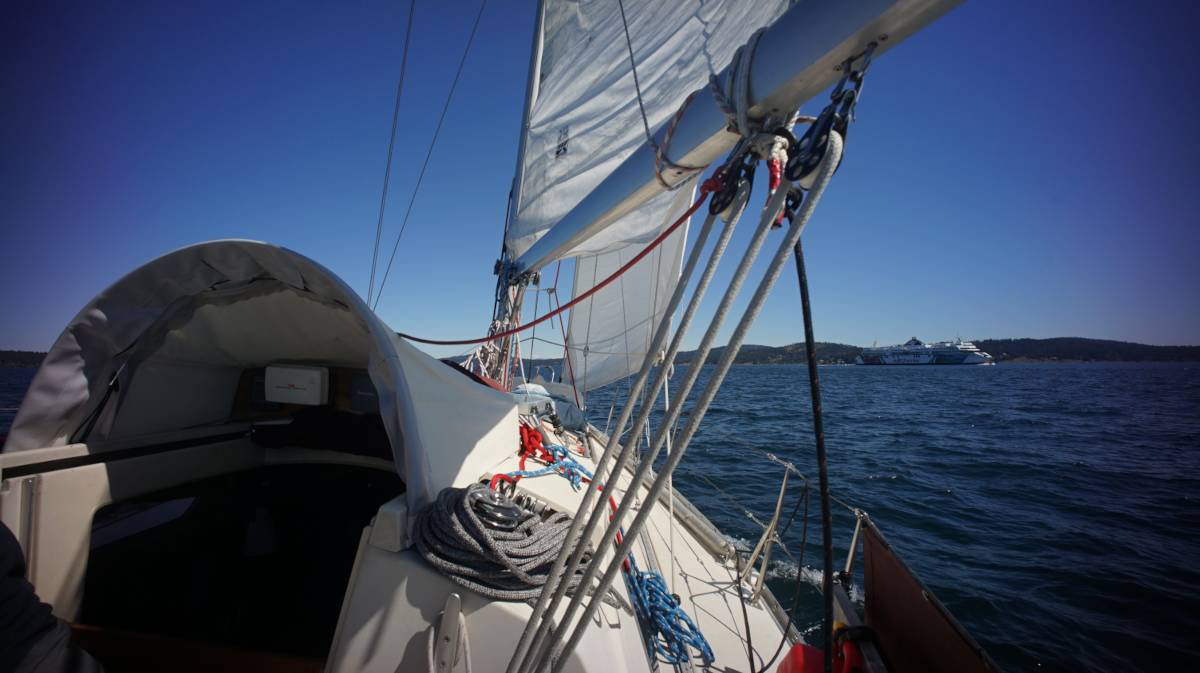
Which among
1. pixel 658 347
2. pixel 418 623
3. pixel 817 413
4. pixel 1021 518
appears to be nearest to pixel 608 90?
pixel 658 347

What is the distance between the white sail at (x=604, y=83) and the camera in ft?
9.62

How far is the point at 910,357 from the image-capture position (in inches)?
2803

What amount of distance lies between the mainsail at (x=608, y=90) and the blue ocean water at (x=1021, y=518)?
3100 mm

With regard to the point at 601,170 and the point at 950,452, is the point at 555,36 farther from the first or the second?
the point at 950,452

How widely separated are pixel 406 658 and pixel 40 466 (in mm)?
2073

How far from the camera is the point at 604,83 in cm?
402

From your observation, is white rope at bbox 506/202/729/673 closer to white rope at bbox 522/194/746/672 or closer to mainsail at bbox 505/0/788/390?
white rope at bbox 522/194/746/672

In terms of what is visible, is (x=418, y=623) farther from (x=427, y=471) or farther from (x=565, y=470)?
(x=565, y=470)

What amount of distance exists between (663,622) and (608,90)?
4344 mm

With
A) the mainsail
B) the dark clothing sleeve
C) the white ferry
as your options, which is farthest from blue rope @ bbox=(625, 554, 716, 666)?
the white ferry

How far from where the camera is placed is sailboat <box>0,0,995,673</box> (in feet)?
3.74

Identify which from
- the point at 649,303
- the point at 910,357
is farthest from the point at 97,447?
the point at 910,357

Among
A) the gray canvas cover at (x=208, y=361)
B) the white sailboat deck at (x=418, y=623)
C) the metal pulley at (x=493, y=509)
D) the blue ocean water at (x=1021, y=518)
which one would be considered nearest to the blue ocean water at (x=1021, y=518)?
the blue ocean water at (x=1021, y=518)

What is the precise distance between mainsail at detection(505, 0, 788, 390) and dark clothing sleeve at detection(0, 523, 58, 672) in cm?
327
